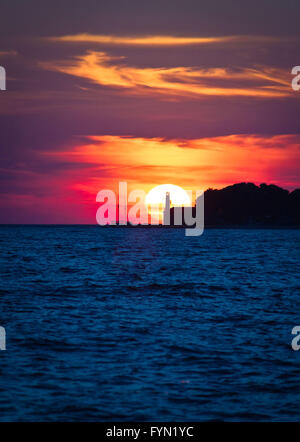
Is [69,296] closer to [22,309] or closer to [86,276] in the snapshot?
[22,309]

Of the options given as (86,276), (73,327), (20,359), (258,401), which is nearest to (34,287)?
(86,276)

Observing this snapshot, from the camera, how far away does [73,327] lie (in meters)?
22.8

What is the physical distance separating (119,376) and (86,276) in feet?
109

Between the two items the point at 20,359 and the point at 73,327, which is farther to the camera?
the point at 73,327

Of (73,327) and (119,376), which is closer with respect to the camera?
(119,376)

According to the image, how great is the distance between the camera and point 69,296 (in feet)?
111

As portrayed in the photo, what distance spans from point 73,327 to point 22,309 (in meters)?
6.19

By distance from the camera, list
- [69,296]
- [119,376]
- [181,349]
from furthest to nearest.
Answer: [69,296] < [181,349] < [119,376]

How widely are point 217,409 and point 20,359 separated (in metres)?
6.97

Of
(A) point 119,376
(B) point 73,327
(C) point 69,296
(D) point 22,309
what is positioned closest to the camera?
(A) point 119,376
